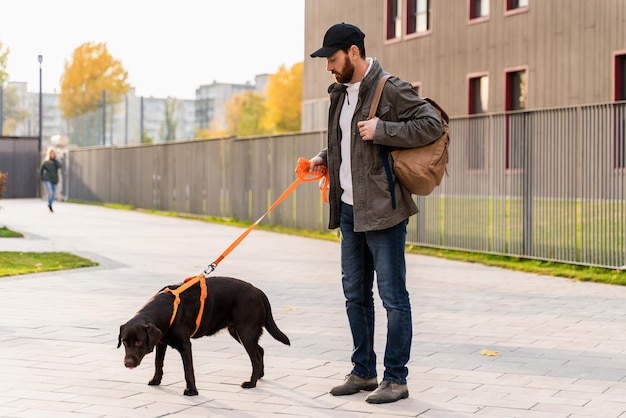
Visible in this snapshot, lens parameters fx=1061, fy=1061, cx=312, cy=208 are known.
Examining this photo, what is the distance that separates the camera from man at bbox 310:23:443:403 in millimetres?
5668

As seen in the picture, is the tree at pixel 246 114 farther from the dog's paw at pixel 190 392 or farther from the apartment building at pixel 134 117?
the dog's paw at pixel 190 392

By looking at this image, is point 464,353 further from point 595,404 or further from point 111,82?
point 111,82

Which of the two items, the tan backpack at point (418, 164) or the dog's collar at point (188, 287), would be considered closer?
the tan backpack at point (418, 164)

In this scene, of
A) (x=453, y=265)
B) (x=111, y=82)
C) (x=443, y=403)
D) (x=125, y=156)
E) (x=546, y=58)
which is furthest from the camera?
(x=111, y=82)

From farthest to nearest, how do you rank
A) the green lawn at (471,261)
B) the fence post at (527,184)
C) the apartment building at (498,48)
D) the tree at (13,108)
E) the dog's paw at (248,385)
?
the tree at (13,108) < the apartment building at (498,48) < the fence post at (527,184) < the green lawn at (471,261) < the dog's paw at (248,385)

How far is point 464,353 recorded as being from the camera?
740 centimetres

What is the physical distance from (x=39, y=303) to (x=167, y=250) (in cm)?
650

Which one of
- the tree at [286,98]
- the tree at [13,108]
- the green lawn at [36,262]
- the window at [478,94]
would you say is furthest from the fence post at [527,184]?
the tree at [13,108]

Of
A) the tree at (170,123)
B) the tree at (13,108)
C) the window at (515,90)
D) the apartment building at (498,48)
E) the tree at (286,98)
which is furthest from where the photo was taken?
the tree at (170,123)

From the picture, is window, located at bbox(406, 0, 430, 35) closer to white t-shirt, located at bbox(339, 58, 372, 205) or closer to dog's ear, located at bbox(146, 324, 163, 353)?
white t-shirt, located at bbox(339, 58, 372, 205)

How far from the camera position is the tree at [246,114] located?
9612 cm

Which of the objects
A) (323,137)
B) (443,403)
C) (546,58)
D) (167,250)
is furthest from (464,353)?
(546,58)

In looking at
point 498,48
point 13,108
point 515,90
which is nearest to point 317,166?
point 515,90

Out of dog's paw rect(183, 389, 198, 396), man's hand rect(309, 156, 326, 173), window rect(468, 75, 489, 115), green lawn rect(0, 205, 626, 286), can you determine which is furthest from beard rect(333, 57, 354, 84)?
window rect(468, 75, 489, 115)
